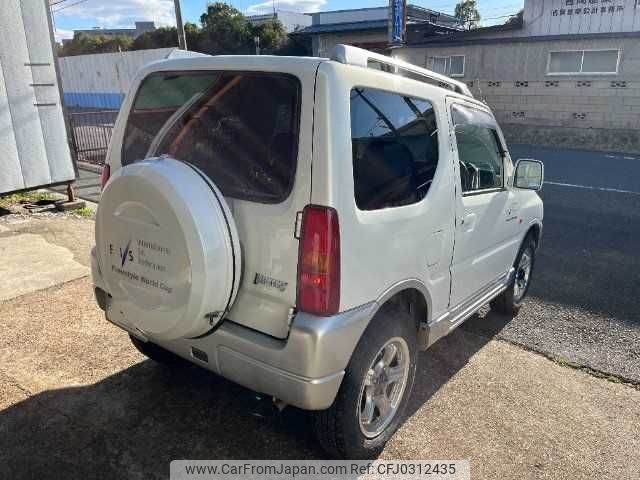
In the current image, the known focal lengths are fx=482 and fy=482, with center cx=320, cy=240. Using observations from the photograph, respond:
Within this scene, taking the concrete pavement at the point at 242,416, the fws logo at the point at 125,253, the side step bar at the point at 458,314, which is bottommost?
the concrete pavement at the point at 242,416

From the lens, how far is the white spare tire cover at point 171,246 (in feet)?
6.55

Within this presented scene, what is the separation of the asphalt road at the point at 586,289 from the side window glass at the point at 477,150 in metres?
1.36

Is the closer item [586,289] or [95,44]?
[586,289]

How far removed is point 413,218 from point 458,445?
1.29 meters

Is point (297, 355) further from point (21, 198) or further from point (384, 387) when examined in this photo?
point (21, 198)

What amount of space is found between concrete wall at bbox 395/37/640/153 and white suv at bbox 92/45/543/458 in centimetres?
1650

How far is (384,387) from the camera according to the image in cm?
262

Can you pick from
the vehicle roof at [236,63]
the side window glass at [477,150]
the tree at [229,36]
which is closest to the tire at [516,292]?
the side window glass at [477,150]

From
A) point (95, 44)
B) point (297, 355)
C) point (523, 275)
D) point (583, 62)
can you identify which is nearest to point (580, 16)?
point (583, 62)

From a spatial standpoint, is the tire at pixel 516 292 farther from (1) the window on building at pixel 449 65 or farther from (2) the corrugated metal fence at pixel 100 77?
(2) the corrugated metal fence at pixel 100 77

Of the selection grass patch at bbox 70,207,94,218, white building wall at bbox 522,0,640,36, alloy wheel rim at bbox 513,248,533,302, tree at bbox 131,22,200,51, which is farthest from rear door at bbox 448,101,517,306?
tree at bbox 131,22,200,51

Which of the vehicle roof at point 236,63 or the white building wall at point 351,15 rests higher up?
the white building wall at point 351,15

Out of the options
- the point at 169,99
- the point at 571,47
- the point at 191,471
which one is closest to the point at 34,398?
the point at 191,471

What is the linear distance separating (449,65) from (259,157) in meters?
19.1
